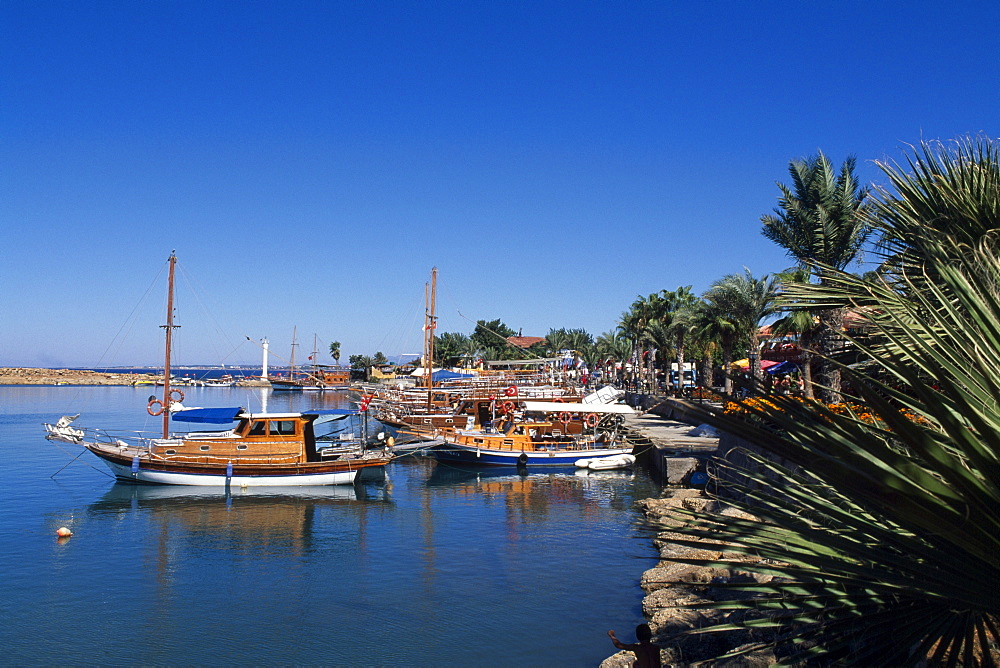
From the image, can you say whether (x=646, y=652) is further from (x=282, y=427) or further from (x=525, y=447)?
(x=525, y=447)

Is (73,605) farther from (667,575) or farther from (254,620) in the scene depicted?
(667,575)

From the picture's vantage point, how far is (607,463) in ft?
113

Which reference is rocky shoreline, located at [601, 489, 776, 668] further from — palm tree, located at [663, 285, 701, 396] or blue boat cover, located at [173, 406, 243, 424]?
palm tree, located at [663, 285, 701, 396]

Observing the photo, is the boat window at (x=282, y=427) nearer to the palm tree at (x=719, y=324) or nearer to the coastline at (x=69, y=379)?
the palm tree at (x=719, y=324)

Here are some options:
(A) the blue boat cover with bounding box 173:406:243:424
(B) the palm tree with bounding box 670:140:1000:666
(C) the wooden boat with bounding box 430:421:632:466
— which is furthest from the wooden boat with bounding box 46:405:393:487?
(B) the palm tree with bounding box 670:140:1000:666

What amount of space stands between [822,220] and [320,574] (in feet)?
50.5

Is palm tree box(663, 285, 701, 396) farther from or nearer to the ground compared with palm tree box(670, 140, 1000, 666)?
farther from the ground

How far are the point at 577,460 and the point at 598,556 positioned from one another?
50.6 ft

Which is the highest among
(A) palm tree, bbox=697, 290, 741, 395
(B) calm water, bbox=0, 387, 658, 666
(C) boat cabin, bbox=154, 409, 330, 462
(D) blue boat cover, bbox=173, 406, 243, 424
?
(A) palm tree, bbox=697, 290, 741, 395

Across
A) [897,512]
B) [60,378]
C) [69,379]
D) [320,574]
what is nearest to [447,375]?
[320,574]

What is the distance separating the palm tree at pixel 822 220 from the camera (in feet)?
56.2

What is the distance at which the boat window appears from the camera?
29984 millimetres

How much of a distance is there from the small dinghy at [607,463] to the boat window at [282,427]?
13.8 metres

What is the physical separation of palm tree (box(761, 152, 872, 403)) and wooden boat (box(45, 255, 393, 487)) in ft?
63.4
